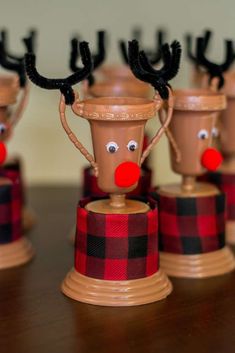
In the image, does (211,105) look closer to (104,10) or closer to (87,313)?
(87,313)

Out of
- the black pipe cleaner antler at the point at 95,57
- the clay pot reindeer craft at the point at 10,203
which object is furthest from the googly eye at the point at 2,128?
the black pipe cleaner antler at the point at 95,57

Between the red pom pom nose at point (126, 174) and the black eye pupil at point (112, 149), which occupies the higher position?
the black eye pupil at point (112, 149)

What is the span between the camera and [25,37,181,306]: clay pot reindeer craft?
31.4 inches

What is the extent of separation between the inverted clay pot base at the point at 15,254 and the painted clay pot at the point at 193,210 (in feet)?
0.61

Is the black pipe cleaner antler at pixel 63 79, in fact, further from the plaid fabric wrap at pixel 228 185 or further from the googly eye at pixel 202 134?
the plaid fabric wrap at pixel 228 185

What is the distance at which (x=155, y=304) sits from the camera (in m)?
0.82

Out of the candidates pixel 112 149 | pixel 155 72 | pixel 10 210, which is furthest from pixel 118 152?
pixel 10 210

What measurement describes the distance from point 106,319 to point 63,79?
27 cm

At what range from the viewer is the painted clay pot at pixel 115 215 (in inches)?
31.4

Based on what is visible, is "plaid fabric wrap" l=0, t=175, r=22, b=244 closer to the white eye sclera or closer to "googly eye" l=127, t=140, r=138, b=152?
the white eye sclera

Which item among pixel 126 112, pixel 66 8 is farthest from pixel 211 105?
pixel 66 8

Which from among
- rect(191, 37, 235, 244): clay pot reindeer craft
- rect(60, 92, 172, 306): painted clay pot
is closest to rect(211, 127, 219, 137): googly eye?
rect(191, 37, 235, 244): clay pot reindeer craft

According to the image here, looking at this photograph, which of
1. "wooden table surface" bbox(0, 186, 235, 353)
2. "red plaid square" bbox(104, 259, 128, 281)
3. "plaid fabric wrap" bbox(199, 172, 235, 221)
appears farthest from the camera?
"plaid fabric wrap" bbox(199, 172, 235, 221)

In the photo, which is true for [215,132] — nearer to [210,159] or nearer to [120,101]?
[210,159]
